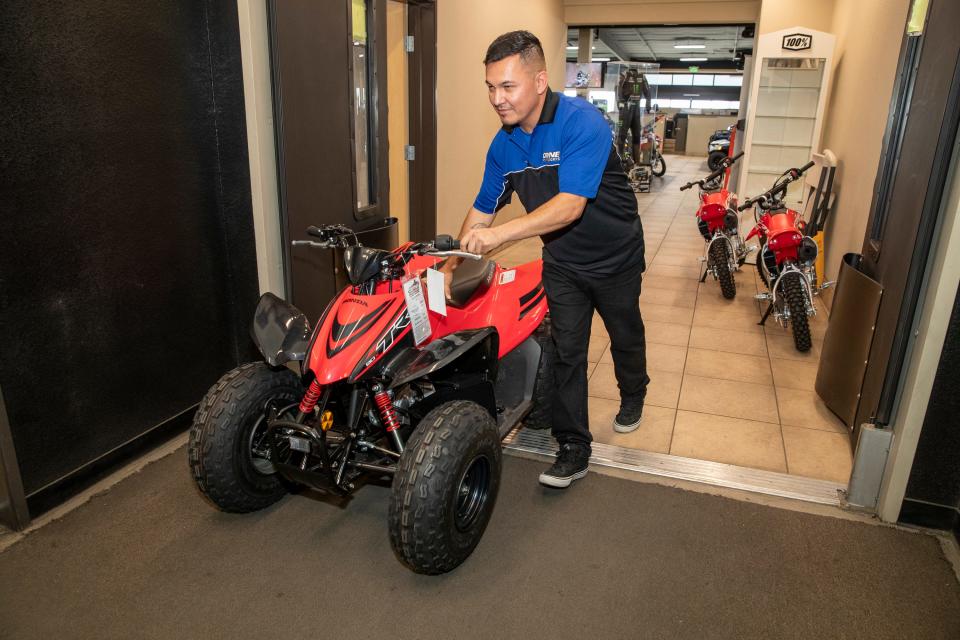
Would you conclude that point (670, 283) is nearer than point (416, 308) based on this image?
No

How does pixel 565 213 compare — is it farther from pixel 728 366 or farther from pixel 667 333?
pixel 667 333

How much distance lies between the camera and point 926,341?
2.22 m

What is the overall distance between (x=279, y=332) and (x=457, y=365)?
2.06 feet

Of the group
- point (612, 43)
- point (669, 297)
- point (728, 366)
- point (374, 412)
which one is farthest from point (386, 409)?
point (612, 43)

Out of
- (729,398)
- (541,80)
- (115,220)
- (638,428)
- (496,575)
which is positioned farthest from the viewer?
(729,398)

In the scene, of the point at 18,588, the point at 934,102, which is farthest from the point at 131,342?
the point at 934,102

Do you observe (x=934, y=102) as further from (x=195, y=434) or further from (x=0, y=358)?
(x=0, y=358)

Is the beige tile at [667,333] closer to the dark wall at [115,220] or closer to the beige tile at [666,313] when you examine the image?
the beige tile at [666,313]

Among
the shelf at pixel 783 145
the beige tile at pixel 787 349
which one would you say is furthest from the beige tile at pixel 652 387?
the shelf at pixel 783 145

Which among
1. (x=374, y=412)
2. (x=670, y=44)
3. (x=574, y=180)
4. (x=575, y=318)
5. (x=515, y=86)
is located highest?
(x=670, y=44)

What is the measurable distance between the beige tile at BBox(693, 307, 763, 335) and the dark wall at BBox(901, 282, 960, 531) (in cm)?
236

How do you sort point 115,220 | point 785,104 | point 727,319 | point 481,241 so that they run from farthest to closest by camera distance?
point 785,104 → point 727,319 → point 115,220 → point 481,241

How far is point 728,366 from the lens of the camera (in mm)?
4039

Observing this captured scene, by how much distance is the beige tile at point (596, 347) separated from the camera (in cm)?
418
